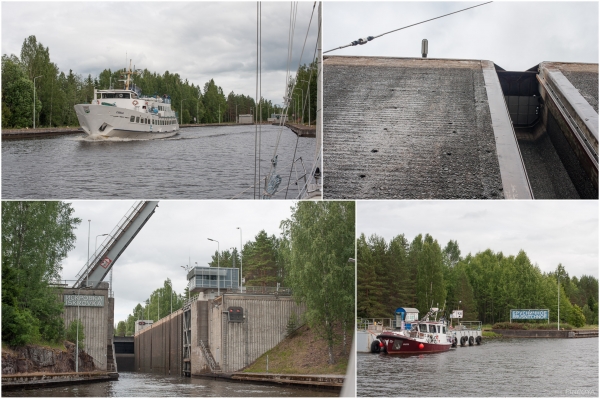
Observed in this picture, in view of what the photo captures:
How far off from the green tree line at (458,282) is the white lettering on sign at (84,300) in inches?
147

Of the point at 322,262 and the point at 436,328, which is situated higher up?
the point at 322,262

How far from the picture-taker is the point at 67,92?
12.7 m

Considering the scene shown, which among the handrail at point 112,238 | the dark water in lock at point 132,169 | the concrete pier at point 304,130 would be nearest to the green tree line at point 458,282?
the dark water in lock at point 132,169

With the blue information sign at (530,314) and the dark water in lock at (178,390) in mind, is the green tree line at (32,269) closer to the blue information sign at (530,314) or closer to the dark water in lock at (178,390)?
the dark water in lock at (178,390)

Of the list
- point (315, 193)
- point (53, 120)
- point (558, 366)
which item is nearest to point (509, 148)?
point (315, 193)

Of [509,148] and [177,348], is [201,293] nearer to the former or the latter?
[177,348]

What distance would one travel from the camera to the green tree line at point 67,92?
31.9 ft

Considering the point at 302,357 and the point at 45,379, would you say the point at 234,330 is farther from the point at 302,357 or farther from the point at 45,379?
the point at 45,379

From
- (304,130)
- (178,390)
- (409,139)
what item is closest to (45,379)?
(178,390)

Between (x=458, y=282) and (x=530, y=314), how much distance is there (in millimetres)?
1122

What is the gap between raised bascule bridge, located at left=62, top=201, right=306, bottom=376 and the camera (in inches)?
347

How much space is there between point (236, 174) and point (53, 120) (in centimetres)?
510

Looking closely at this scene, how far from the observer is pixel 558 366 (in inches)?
304

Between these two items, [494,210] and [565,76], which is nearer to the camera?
[494,210]
